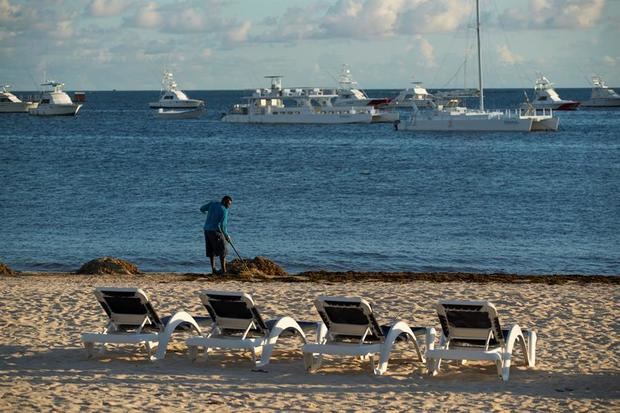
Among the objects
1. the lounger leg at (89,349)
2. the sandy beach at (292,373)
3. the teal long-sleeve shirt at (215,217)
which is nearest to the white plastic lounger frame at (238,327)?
the sandy beach at (292,373)

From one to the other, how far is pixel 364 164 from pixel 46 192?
19432mm

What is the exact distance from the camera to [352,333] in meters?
10.0

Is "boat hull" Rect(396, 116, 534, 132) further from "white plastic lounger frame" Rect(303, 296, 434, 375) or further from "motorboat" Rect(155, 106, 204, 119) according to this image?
"white plastic lounger frame" Rect(303, 296, 434, 375)

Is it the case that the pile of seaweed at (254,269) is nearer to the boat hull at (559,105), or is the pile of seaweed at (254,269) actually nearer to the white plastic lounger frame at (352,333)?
the white plastic lounger frame at (352,333)

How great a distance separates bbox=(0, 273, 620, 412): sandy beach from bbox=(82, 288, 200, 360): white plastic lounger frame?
0.71 feet

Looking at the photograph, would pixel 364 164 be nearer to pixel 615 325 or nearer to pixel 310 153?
pixel 310 153

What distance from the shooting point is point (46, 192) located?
4306 cm

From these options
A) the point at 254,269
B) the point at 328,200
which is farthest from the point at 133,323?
the point at 328,200

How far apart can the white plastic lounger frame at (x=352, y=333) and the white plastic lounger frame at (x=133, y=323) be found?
130 centimetres

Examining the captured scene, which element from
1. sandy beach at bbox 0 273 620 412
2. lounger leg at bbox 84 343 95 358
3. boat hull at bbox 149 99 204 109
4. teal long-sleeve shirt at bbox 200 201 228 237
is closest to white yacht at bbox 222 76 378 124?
boat hull at bbox 149 99 204 109

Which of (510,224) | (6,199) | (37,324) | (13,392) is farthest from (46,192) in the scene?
(13,392)

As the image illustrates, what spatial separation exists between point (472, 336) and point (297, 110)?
8722cm

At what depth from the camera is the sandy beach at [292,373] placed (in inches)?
358

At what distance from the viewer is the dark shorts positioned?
55.6 feet
